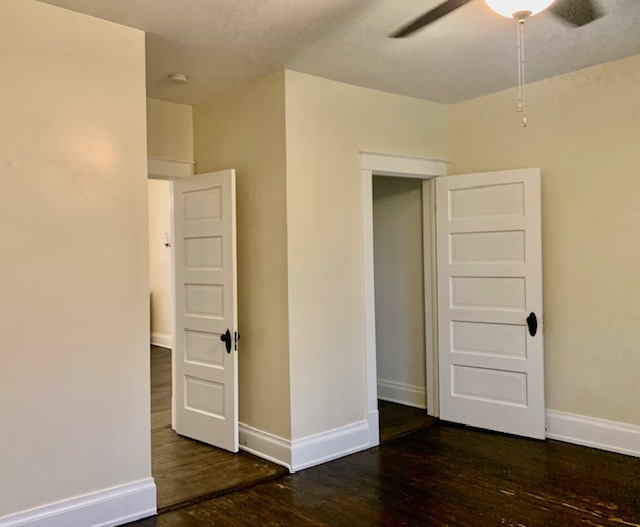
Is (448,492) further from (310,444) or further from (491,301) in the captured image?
(491,301)

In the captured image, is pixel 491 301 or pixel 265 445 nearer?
pixel 265 445

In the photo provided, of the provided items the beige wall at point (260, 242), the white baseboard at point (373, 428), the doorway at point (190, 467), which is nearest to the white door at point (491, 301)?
the white baseboard at point (373, 428)

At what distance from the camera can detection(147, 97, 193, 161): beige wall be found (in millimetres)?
4355

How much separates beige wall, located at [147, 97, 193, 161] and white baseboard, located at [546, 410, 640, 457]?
352 cm

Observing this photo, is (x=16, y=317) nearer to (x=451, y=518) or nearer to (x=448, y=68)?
(x=451, y=518)

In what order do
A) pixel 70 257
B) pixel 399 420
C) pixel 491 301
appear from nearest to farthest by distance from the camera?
1. pixel 70 257
2. pixel 491 301
3. pixel 399 420

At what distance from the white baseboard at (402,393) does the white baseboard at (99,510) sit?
8.86 feet

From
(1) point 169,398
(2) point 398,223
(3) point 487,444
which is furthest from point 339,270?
(1) point 169,398

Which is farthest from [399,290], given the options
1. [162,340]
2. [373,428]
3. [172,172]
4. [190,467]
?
[162,340]

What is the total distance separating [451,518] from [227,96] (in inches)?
127

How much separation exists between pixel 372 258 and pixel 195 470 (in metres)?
1.94

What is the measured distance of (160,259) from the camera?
888cm

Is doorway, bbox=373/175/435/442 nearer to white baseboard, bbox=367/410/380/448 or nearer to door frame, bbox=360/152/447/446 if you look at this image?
door frame, bbox=360/152/447/446

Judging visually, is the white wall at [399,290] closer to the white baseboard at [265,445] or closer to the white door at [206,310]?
the white baseboard at [265,445]
